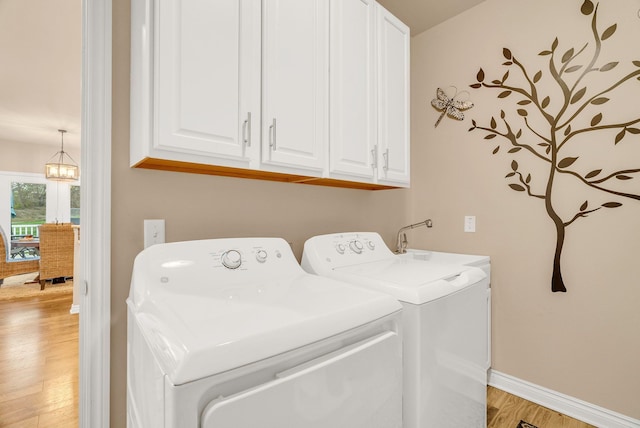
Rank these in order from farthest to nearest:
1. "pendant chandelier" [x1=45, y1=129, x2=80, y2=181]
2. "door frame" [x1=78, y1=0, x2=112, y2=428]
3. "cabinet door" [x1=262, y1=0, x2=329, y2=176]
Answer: "pendant chandelier" [x1=45, y1=129, x2=80, y2=181] → "cabinet door" [x1=262, y1=0, x2=329, y2=176] → "door frame" [x1=78, y1=0, x2=112, y2=428]

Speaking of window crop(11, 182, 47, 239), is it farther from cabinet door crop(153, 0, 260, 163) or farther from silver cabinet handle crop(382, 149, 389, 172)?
silver cabinet handle crop(382, 149, 389, 172)

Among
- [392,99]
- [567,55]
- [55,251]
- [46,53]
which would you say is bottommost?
[55,251]

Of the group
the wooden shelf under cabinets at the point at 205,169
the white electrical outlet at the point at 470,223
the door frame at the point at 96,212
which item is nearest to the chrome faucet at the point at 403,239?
the white electrical outlet at the point at 470,223

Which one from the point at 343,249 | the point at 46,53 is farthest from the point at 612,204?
the point at 46,53

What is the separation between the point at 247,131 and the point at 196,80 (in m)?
0.24

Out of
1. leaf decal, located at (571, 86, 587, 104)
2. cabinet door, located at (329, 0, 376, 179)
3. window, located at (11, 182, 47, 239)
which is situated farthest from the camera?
window, located at (11, 182, 47, 239)

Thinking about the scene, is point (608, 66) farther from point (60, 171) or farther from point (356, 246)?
point (60, 171)

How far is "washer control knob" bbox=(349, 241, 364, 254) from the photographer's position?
1680mm

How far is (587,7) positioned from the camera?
5.82ft

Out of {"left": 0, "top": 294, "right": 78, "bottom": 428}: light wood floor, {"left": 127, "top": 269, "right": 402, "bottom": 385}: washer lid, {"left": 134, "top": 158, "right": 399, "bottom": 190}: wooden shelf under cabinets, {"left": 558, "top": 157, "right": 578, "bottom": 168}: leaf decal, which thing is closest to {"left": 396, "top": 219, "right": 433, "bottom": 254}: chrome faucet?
{"left": 558, "top": 157, "right": 578, "bottom": 168}: leaf decal

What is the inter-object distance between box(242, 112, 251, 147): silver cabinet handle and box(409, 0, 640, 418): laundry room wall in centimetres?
172

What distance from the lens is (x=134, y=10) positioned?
3.89 feet

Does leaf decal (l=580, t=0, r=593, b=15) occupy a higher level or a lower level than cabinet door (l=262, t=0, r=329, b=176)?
higher

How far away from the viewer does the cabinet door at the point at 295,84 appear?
1.26m
